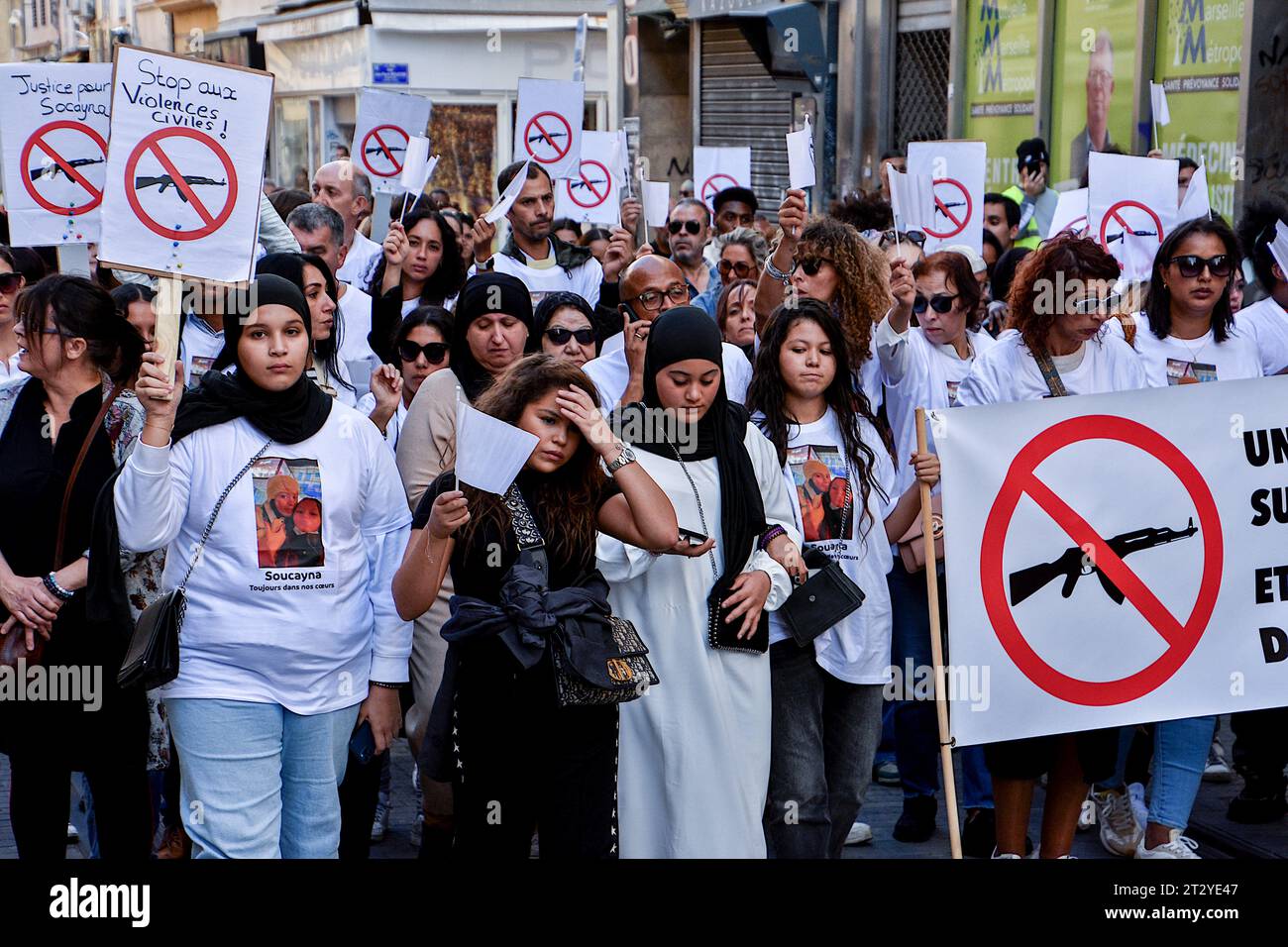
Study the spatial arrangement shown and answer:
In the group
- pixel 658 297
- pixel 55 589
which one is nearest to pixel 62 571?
pixel 55 589

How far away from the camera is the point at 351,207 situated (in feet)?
31.0

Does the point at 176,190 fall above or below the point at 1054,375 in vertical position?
above

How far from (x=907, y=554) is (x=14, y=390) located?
294cm

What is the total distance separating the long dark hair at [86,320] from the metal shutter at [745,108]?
14733mm

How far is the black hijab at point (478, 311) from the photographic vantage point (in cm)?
548

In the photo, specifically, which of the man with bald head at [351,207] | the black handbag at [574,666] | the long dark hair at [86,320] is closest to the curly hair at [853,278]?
the black handbag at [574,666]

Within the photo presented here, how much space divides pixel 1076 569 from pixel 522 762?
1.72 metres

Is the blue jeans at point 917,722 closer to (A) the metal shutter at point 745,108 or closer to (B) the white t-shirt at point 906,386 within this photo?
(B) the white t-shirt at point 906,386

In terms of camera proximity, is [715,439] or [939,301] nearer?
[715,439]

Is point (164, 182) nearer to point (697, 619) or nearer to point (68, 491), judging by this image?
point (68, 491)

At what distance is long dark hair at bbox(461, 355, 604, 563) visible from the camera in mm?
4312

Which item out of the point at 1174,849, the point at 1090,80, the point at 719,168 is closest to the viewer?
the point at 1174,849

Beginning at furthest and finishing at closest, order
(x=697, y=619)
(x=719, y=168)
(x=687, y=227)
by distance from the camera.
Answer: (x=719, y=168) < (x=687, y=227) < (x=697, y=619)

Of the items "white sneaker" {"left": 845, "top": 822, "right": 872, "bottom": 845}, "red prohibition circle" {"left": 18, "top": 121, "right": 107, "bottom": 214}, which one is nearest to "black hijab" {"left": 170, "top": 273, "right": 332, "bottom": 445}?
"white sneaker" {"left": 845, "top": 822, "right": 872, "bottom": 845}
